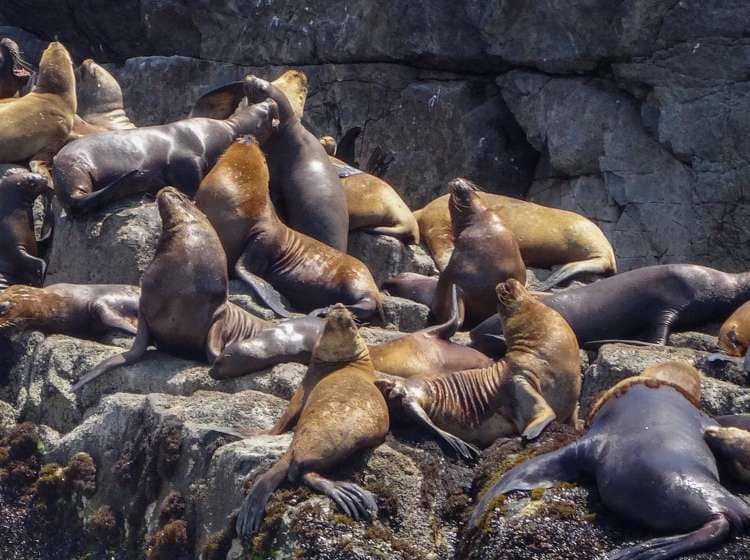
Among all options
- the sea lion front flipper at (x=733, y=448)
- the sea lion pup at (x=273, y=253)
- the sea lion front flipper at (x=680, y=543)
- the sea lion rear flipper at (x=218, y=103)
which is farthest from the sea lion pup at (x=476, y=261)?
the sea lion front flipper at (x=680, y=543)

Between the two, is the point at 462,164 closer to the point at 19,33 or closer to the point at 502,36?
the point at 502,36

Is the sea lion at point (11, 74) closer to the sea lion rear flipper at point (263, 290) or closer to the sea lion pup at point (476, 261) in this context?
the sea lion rear flipper at point (263, 290)

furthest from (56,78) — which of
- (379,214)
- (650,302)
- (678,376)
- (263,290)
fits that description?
(678,376)

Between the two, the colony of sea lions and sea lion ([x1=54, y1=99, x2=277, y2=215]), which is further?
sea lion ([x1=54, y1=99, x2=277, y2=215])

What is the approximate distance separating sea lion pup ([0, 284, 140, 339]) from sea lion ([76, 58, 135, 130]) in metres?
5.10

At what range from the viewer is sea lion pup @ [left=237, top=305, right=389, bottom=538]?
Result: 7305 millimetres

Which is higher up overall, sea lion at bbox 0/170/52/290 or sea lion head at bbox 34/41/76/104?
sea lion head at bbox 34/41/76/104

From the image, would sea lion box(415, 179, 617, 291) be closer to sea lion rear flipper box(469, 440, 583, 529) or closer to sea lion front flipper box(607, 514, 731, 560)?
sea lion rear flipper box(469, 440, 583, 529)

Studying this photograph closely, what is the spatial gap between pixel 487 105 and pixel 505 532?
10308mm

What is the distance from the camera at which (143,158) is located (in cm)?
1242

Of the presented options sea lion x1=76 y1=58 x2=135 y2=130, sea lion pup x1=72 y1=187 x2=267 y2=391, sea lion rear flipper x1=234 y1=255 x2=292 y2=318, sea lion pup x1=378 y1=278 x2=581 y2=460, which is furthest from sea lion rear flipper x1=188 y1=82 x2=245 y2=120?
sea lion pup x1=378 y1=278 x2=581 y2=460

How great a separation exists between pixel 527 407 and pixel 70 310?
3435 mm

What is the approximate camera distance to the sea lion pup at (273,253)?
1155cm

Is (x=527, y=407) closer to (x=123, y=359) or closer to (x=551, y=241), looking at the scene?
(x=123, y=359)
